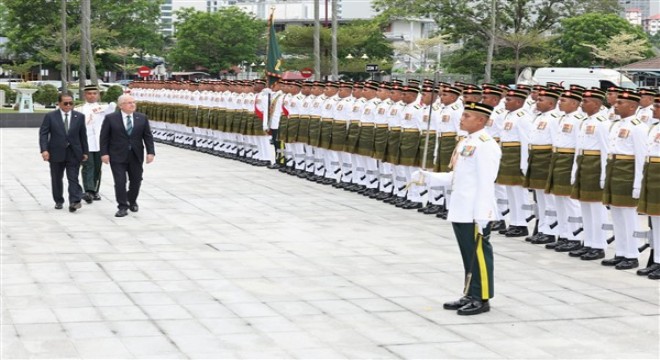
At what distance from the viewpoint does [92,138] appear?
56.4ft

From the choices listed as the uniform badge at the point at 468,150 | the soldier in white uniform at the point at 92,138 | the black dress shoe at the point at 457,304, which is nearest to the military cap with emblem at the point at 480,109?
the uniform badge at the point at 468,150

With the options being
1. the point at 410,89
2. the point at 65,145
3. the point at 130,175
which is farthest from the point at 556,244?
the point at 65,145

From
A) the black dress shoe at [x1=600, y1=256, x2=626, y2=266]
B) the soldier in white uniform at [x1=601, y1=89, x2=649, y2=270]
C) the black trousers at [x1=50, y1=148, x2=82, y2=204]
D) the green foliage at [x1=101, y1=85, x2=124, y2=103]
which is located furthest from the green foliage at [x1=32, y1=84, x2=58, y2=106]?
the soldier in white uniform at [x1=601, y1=89, x2=649, y2=270]

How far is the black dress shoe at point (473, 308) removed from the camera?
9.68m

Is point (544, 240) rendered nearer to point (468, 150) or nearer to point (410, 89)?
point (410, 89)

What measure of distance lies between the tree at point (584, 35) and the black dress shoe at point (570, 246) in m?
53.8

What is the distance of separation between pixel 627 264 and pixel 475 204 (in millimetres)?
3409

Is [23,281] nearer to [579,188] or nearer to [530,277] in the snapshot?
[530,277]

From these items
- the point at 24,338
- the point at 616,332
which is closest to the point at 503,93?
the point at 616,332

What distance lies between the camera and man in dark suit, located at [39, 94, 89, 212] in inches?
638

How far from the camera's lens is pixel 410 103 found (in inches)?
692

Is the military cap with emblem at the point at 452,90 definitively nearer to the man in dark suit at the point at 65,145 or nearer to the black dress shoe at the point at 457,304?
the man in dark suit at the point at 65,145

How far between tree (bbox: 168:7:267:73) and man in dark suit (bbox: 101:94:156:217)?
6729cm

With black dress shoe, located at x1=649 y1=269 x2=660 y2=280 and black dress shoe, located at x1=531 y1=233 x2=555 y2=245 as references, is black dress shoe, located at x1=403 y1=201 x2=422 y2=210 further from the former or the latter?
black dress shoe, located at x1=649 y1=269 x2=660 y2=280
